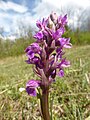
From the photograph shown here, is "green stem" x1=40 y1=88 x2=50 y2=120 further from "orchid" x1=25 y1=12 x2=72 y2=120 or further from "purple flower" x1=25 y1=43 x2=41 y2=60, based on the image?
"purple flower" x1=25 y1=43 x2=41 y2=60

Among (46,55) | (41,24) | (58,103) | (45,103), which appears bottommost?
(58,103)

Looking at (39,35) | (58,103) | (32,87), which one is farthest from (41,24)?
(58,103)

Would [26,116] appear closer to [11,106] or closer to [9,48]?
[11,106]

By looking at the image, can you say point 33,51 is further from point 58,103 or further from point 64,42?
point 58,103

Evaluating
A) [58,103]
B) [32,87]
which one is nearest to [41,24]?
[32,87]

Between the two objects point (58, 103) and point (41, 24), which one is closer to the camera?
point (41, 24)

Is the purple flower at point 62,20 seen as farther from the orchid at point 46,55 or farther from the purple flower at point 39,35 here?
the purple flower at point 39,35

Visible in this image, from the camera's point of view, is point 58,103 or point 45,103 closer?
point 45,103

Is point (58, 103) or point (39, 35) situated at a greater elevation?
point (39, 35)

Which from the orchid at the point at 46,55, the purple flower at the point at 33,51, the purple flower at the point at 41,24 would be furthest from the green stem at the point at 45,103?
the purple flower at the point at 41,24

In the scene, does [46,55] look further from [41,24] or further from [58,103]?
[58,103]

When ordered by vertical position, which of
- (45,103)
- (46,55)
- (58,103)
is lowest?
(58,103)
